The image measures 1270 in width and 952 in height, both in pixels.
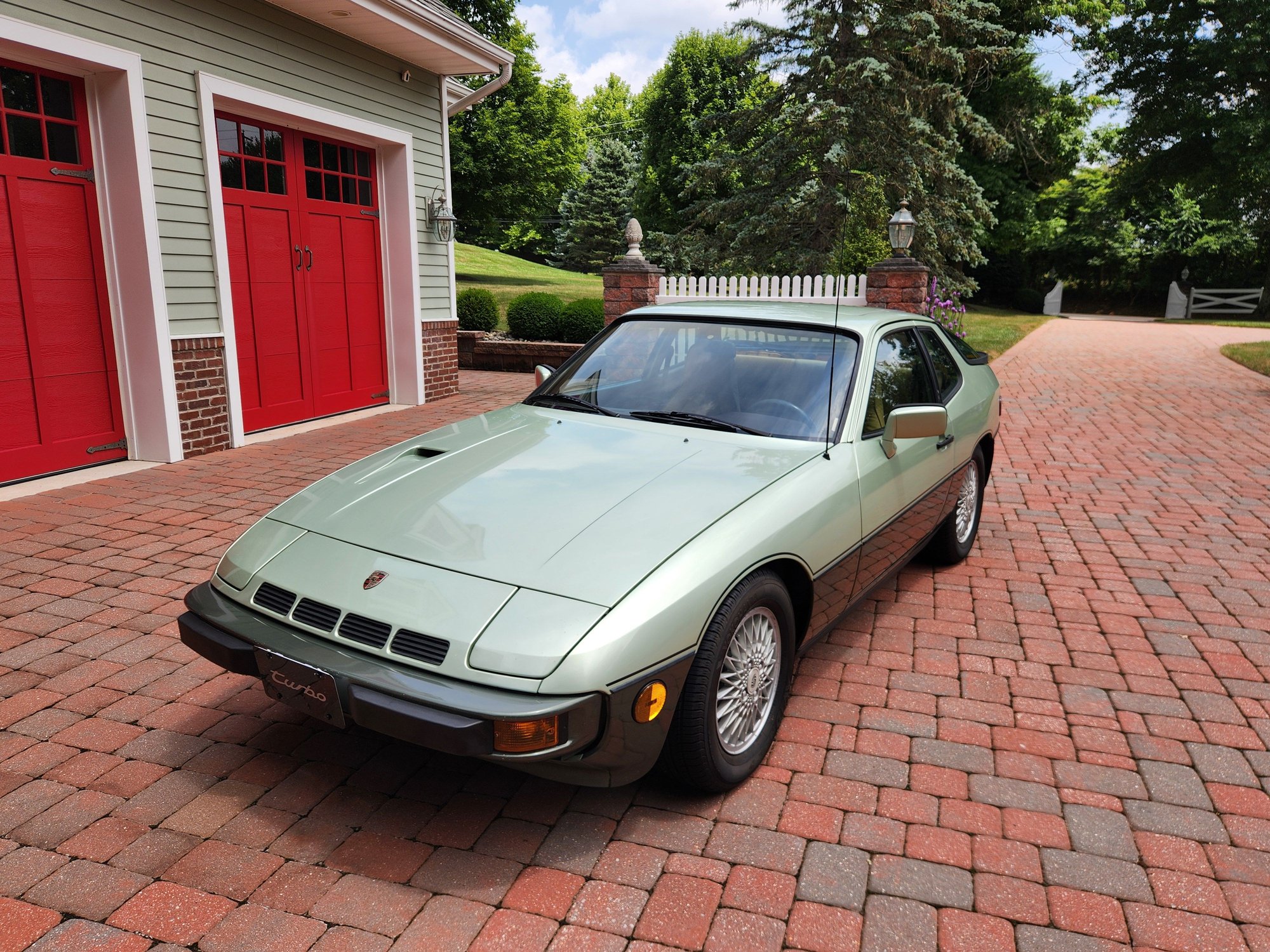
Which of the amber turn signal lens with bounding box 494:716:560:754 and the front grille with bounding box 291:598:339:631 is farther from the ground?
the front grille with bounding box 291:598:339:631

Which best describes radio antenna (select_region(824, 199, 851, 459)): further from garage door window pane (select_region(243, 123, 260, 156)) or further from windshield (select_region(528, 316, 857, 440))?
garage door window pane (select_region(243, 123, 260, 156))

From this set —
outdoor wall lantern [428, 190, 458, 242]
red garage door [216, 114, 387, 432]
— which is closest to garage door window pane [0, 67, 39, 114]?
red garage door [216, 114, 387, 432]

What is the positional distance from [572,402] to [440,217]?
7680mm

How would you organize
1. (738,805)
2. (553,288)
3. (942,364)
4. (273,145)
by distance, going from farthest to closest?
1. (553,288)
2. (273,145)
3. (942,364)
4. (738,805)

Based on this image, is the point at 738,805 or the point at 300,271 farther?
the point at 300,271

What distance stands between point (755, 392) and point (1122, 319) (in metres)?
35.2

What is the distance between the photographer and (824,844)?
2.68m

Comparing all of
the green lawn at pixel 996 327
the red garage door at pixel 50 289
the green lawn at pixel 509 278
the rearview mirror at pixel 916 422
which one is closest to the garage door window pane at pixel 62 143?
the red garage door at pixel 50 289

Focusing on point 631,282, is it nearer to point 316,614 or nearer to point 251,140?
point 251,140

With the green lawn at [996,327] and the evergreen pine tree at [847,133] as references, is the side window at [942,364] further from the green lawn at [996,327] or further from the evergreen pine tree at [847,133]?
the evergreen pine tree at [847,133]

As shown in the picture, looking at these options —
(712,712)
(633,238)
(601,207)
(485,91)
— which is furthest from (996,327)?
(601,207)

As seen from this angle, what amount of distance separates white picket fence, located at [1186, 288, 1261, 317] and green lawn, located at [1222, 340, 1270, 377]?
15.6m

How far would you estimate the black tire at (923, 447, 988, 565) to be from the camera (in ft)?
16.1

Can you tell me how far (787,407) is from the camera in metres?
3.62
